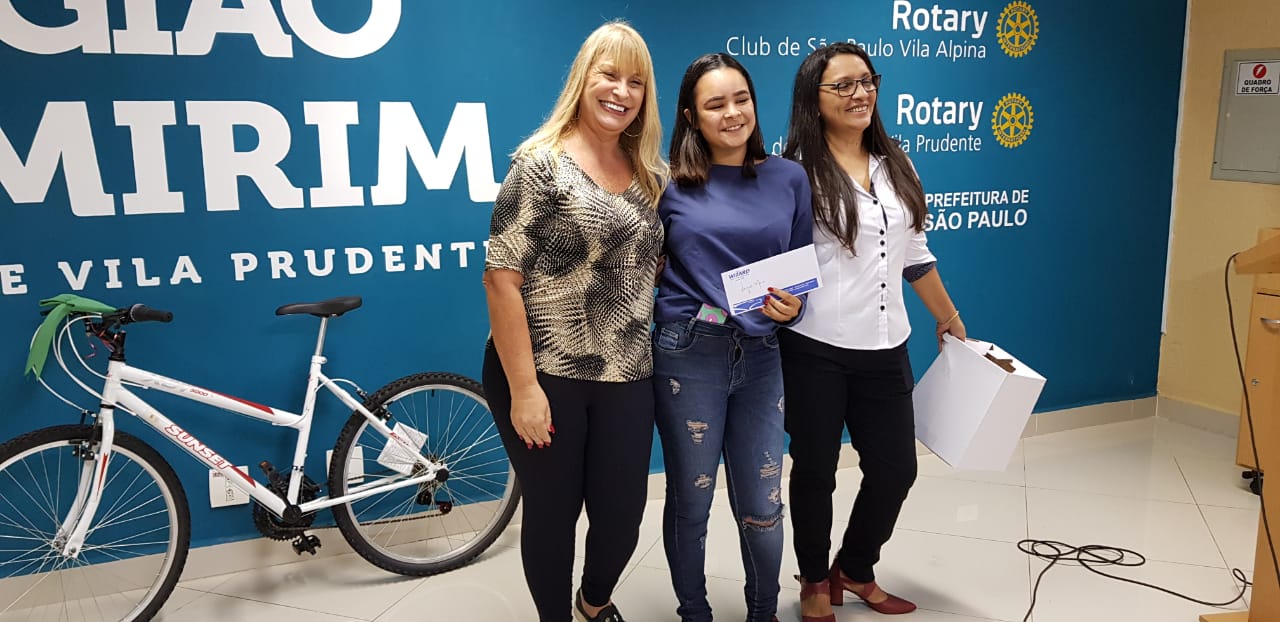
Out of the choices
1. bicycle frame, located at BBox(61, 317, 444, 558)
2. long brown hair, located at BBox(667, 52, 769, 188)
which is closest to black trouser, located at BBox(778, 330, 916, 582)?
long brown hair, located at BBox(667, 52, 769, 188)

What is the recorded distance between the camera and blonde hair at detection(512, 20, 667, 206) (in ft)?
6.90

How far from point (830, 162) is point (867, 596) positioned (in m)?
1.30

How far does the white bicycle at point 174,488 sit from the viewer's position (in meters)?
2.69

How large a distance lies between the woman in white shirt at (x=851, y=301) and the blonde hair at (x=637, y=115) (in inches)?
16.6

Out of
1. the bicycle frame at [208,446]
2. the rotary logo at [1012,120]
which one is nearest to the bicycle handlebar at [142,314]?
the bicycle frame at [208,446]

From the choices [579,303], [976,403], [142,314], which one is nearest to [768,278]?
[579,303]

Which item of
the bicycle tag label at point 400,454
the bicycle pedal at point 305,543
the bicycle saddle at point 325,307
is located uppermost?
the bicycle saddle at point 325,307

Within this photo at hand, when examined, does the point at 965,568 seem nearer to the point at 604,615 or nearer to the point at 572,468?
the point at 604,615

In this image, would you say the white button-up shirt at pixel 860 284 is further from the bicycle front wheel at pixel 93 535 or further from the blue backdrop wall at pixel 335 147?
the bicycle front wheel at pixel 93 535

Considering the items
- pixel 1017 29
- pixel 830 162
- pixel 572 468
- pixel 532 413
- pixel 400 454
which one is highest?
pixel 1017 29

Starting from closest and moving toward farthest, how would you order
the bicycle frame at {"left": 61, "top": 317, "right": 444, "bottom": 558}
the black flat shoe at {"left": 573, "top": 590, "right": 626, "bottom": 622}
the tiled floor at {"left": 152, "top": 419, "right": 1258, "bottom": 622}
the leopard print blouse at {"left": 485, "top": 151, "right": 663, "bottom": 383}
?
the leopard print blouse at {"left": 485, "top": 151, "right": 663, "bottom": 383}
the black flat shoe at {"left": 573, "top": 590, "right": 626, "bottom": 622}
the bicycle frame at {"left": 61, "top": 317, "right": 444, "bottom": 558}
the tiled floor at {"left": 152, "top": 419, "right": 1258, "bottom": 622}

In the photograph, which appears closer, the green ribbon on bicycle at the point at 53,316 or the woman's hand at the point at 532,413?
the woman's hand at the point at 532,413

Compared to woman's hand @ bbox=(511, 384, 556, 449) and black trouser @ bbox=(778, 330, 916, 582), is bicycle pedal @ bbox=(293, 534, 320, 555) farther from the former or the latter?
black trouser @ bbox=(778, 330, 916, 582)

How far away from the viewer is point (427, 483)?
321 centimetres
